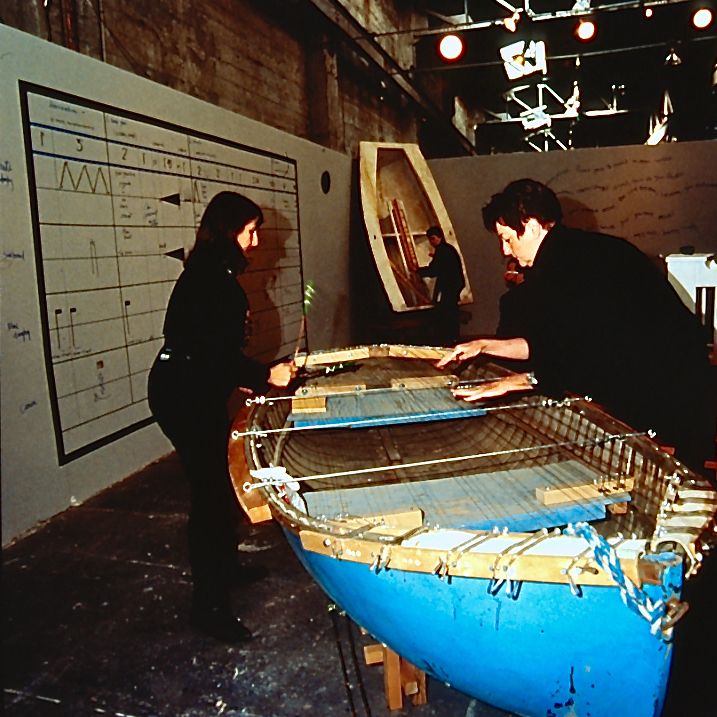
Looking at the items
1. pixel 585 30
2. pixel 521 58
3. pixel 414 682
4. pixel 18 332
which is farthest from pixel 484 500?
pixel 521 58

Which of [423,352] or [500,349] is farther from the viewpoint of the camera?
[423,352]

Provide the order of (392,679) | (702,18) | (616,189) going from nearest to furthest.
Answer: (392,679) → (702,18) → (616,189)

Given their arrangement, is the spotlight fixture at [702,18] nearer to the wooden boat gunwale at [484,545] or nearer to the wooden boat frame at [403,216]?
the wooden boat frame at [403,216]

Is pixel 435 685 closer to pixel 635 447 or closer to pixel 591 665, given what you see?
pixel 591 665

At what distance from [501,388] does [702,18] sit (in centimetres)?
672

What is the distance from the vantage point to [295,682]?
1.81 meters

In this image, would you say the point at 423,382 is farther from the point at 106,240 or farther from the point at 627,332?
the point at 106,240

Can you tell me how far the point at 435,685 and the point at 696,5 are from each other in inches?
318

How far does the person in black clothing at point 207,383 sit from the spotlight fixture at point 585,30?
6923mm

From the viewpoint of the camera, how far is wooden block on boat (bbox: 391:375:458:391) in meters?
3.01

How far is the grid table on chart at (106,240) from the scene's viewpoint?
9.50 ft

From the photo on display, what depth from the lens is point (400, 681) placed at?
65.9 inches

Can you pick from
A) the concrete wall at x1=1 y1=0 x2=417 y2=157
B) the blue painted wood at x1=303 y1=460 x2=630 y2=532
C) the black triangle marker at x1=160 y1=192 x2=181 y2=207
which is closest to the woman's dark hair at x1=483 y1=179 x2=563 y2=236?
the blue painted wood at x1=303 y1=460 x2=630 y2=532

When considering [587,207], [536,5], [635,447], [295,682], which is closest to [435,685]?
[295,682]
